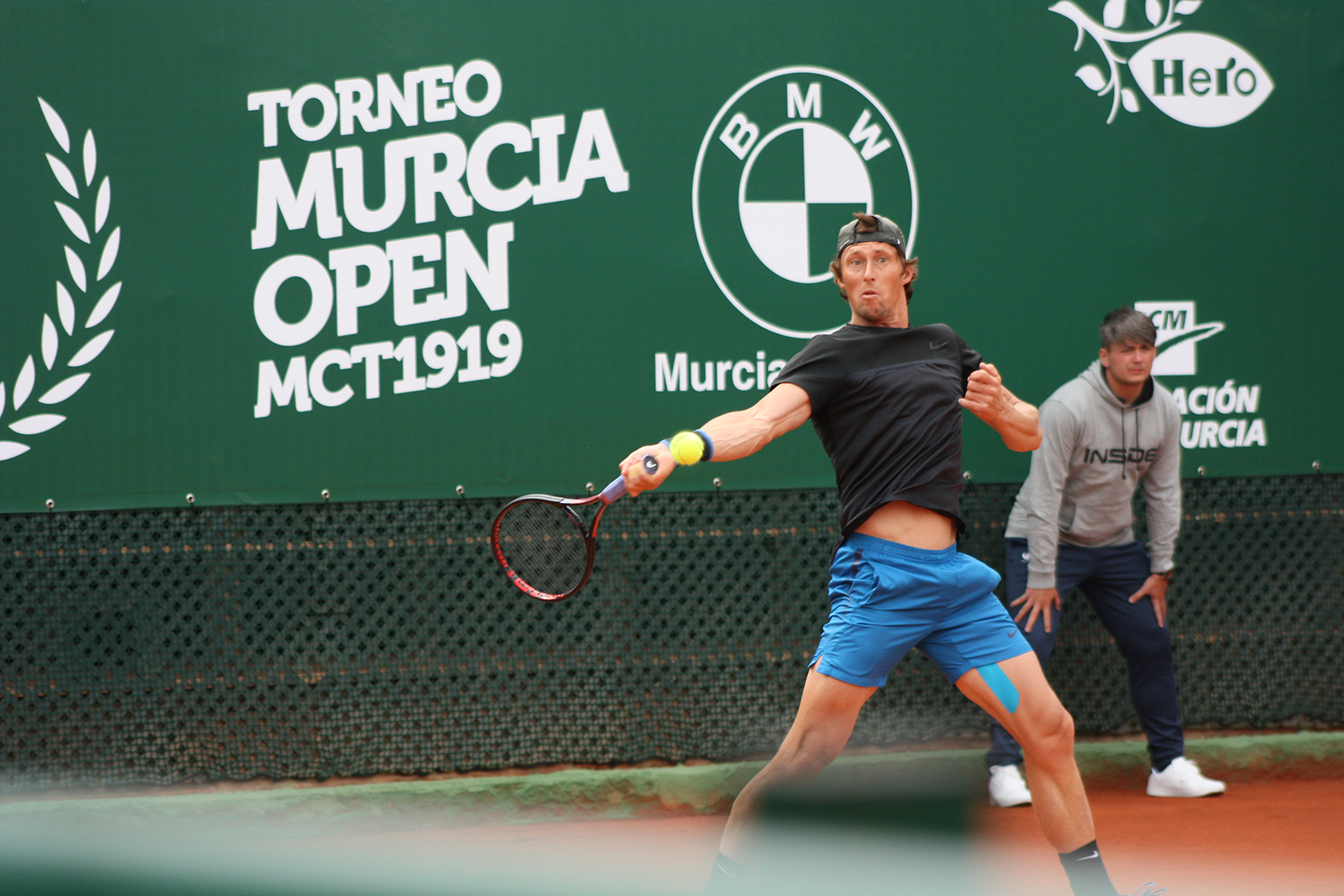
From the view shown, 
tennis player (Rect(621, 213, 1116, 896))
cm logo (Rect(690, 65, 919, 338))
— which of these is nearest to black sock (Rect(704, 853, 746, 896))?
tennis player (Rect(621, 213, 1116, 896))

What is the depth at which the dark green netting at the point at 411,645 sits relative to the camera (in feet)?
15.3

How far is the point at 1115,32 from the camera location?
5102mm

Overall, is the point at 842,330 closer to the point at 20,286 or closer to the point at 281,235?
the point at 281,235

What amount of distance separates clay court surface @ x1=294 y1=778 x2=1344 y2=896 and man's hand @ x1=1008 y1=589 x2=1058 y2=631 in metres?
0.77

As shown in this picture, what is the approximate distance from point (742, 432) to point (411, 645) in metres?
2.30

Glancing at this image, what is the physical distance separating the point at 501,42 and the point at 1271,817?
14.3 ft

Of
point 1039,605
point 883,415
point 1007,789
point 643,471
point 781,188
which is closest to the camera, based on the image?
point 643,471

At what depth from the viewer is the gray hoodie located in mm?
4711

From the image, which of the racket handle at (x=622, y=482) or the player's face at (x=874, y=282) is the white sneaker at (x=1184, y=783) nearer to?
the player's face at (x=874, y=282)

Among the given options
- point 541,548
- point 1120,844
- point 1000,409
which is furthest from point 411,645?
point 1120,844

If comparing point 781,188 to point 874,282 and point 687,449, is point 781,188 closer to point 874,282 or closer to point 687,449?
point 874,282

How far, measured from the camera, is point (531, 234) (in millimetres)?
4844

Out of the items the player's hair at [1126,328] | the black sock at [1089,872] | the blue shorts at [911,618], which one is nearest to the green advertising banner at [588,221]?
the player's hair at [1126,328]

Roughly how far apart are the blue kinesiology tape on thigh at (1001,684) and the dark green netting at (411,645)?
1.76 meters
